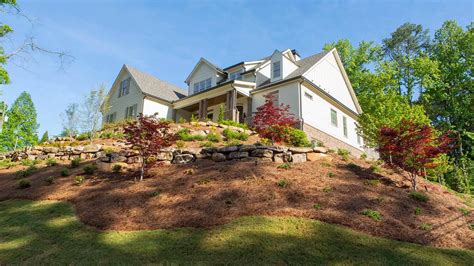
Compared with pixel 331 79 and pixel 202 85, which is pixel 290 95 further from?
pixel 202 85

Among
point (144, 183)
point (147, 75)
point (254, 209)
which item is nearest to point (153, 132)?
point (144, 183)

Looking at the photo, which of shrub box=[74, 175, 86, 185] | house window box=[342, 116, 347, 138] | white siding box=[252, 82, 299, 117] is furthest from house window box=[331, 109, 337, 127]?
shrub box=[74, 175, 86, 185]

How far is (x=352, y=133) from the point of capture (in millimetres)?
25781

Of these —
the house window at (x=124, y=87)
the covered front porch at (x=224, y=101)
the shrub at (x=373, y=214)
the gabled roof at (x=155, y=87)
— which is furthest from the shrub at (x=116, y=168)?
the house window at (x=124, y=87)

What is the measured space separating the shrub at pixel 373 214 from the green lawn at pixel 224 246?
93 centimetres

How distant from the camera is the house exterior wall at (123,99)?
27431mm

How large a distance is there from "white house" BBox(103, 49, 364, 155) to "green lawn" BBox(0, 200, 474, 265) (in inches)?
507

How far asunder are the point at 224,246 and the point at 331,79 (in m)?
21.5

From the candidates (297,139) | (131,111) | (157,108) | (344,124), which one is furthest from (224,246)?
(131,111)

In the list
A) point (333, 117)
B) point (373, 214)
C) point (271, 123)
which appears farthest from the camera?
point (333, 117)

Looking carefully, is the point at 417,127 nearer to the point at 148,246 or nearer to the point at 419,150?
the point at 419,150

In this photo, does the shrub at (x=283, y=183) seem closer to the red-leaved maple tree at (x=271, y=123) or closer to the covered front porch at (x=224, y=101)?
the red-leaved maple tree at (x=271, y=123)

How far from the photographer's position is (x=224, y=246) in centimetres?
645

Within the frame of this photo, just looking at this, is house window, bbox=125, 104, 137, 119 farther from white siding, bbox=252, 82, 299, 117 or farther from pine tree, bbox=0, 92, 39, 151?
pine tree, bbox=0, 92, 39, 151
